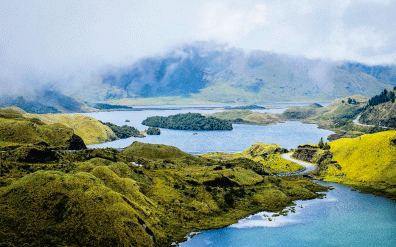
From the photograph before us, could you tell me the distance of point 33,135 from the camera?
95625 millimetres

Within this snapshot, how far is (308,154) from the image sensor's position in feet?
453

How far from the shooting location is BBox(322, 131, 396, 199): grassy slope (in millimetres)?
97062

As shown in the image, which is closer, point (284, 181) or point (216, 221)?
point (216, 221)

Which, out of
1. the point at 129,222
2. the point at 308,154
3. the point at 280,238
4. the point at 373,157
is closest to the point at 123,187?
the point at 129,222

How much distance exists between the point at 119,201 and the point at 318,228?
41590 millimetres

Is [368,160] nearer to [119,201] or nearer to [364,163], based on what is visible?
[364,163]

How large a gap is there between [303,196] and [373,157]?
4354cm

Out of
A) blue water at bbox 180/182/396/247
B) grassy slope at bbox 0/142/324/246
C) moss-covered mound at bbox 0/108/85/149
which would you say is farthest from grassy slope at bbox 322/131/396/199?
moss-covered mound at bbox 0/108/85/149

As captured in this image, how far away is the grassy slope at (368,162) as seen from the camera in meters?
97.1

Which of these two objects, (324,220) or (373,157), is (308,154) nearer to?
(373,157)

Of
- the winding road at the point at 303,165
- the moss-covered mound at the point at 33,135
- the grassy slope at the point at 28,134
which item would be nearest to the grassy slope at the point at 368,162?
the winding road at the point at 303,165

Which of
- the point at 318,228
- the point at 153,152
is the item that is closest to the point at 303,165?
the point at 153,152

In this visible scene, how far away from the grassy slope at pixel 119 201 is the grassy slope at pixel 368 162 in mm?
24270

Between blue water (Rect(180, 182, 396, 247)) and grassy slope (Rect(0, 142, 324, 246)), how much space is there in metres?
3.22
